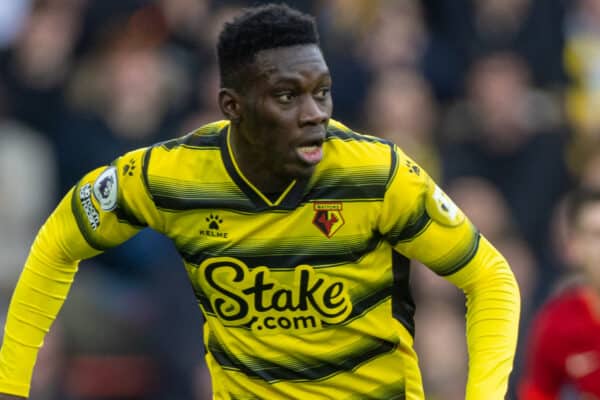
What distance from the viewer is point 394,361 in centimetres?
494

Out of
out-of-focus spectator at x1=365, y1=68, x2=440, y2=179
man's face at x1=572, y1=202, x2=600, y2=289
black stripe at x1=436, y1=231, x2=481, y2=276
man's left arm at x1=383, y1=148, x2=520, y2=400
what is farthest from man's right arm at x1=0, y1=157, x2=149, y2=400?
out-of-focus spectator at x1=365, y1=68, x2=440, y2=179

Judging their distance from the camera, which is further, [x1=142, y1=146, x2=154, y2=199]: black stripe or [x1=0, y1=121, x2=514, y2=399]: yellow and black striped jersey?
[x1=142, y1=146, x2=154, y2=199]: black stripe

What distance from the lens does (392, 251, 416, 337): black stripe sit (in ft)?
15.9

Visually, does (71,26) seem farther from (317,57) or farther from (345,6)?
(317,57)

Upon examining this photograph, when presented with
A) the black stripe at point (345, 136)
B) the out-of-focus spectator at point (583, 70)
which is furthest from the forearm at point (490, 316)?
the out-of-focus spectator at point (583, 70)

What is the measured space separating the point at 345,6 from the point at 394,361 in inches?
200

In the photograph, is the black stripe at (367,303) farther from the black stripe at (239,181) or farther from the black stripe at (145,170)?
the black stripe at (145,170)

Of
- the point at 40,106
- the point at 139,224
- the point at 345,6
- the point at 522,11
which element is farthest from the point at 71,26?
the point at 139,224

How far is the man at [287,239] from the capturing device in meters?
4.62

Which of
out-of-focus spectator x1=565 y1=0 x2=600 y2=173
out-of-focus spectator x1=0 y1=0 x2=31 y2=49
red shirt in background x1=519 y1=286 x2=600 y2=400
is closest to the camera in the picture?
red shirt in background x1=519 y1=286 x2=600 y2=400

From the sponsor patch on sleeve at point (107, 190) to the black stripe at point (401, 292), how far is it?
996 mm

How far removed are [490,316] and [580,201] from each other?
89.4 inches

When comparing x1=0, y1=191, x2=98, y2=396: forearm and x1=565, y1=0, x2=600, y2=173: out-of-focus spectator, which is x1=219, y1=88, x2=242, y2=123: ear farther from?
x1=565, y1=0, x2=600, y2=173: out-of-focus spectator

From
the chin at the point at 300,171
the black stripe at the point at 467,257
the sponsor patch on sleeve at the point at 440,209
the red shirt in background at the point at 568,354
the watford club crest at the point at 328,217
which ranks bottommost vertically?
the red shirt in background at the point at 568,354
